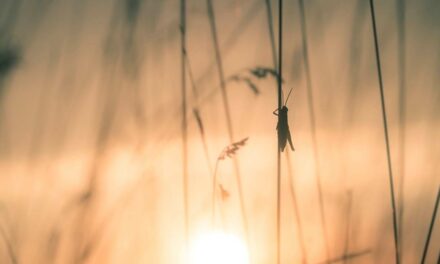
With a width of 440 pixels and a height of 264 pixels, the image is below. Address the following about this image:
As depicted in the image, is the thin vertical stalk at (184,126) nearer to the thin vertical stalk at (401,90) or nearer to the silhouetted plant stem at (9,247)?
the silhouetted plant stem at (9,247)

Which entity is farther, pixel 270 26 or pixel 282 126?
pixel 270 26

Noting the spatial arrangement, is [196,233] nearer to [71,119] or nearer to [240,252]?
[240,252]

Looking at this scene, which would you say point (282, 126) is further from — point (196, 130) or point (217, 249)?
point (217, 249)

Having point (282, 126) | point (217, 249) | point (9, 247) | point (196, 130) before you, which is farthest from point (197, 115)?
point (9, 247)

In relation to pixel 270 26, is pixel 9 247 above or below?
below

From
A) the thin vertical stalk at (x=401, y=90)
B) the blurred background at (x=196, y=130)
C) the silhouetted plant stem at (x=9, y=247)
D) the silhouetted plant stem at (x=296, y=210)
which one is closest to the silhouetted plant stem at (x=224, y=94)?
the blurred background at (x=196, y=130)

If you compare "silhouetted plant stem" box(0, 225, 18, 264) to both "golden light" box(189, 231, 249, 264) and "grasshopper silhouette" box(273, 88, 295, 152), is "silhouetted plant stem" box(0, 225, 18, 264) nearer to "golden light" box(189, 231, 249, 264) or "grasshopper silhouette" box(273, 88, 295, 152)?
"golden light" box(189, 231, 249, 264)
